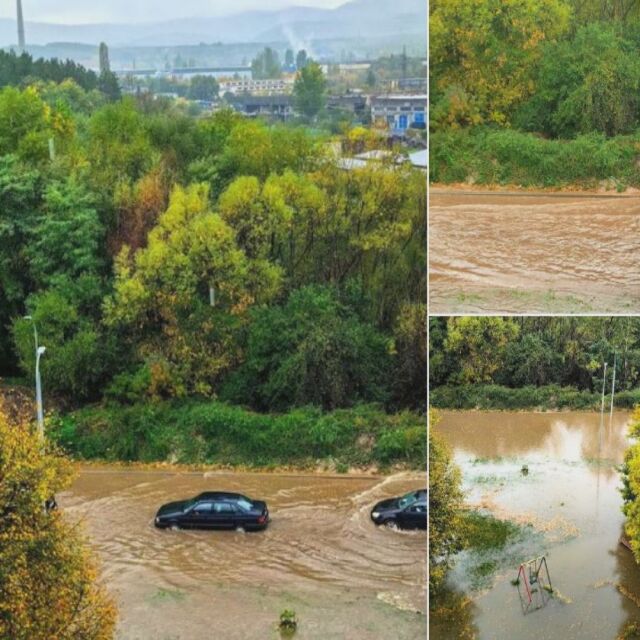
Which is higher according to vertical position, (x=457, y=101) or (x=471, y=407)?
(x=457, y=101)

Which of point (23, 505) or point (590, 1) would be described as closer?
point (23, 505)

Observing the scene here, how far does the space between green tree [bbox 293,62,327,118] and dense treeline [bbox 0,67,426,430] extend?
0.17 meters

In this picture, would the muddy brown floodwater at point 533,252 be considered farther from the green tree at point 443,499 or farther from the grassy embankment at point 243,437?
the grassy embankment at point 243,437

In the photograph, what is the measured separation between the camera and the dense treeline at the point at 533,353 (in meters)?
4.21

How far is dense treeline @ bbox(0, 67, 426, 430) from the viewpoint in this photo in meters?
6.34

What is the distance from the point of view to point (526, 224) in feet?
14.9

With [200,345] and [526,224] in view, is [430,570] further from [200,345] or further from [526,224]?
[200,345]

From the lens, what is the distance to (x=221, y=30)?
20.4 ft

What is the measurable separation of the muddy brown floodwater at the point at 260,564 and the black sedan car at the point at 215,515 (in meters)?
0.05

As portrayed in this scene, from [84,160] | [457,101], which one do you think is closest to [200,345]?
[84,160]

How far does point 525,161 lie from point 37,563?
2.79 metres

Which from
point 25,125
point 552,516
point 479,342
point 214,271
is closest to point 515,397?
point 479,342

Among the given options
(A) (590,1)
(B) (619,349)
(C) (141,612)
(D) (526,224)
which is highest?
(A) (590,1)

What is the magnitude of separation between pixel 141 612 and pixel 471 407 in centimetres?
194
